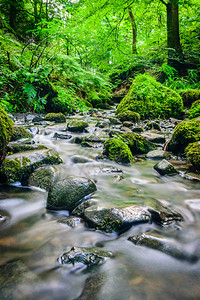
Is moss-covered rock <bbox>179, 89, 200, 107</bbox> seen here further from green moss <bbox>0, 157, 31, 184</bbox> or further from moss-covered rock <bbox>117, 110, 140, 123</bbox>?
green moss <bbox>0, 157, 31, 184</bbox>

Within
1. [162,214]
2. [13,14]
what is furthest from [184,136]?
[13,14]

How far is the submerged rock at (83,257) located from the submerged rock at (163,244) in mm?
310

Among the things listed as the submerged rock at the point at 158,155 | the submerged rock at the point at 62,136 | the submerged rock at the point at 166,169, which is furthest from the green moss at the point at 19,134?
the submerged rock at the point at 166,169

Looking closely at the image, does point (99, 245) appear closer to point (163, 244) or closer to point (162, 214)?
point (163, 244)

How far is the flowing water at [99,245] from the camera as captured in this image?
48.9 inches

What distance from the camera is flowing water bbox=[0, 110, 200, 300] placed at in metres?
1.24

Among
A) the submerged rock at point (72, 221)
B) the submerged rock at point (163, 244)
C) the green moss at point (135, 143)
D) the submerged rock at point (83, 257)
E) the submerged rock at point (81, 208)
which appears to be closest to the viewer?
the submerged rock at point (83, 257)

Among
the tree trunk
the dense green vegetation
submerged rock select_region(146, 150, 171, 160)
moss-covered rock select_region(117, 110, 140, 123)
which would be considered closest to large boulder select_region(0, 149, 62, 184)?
submerged rock select_region(146, 150, 171, 160)

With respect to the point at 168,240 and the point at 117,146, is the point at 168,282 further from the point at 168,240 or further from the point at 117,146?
the point at 117,146

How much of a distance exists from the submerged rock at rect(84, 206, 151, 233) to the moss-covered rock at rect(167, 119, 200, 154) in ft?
8.55

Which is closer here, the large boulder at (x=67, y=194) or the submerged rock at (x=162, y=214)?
the submerged rock at (x=162, y=214)

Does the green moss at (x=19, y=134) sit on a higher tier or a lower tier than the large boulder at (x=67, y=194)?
higher

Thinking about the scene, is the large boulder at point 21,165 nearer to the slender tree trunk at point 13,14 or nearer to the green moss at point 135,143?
the green moss at point 135,143

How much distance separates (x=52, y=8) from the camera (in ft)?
41.9
